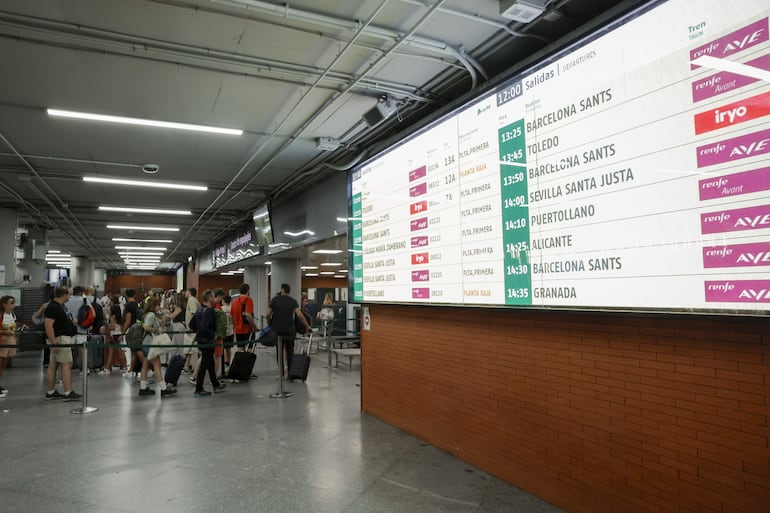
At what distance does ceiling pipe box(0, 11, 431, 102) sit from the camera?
4.06m

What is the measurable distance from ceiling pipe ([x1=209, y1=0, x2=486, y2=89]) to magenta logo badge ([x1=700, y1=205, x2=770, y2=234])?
2452mm

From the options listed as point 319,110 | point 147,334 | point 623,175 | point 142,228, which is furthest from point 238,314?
point 142,228

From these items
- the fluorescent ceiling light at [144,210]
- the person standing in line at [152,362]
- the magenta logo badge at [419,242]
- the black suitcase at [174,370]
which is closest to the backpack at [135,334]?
the person standing in line at [152,362]

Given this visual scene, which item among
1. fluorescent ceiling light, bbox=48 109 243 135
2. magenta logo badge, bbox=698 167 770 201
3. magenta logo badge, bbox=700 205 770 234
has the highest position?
fluorescent ceiling light, bbox=48 109 243 135

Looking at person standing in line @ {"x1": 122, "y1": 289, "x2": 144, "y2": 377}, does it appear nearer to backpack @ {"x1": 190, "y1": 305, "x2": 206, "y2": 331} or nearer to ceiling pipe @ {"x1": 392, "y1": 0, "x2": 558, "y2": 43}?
backpack @ {"x1": 190, "y1": 305, "x2": 206, "y2": 331}

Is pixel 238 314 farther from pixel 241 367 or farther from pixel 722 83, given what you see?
pixel 722 83

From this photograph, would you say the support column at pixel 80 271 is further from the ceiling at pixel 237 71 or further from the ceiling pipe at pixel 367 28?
the ceiling pipe at pixel 367 28

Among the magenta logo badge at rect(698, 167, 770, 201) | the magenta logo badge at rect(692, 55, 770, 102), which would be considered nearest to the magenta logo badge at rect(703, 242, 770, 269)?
the magenta logo badge at rect(698, 167, 770, 201)

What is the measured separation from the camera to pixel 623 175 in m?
2.95

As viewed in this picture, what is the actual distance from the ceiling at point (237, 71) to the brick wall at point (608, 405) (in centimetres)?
217

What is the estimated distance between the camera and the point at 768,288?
2.26m

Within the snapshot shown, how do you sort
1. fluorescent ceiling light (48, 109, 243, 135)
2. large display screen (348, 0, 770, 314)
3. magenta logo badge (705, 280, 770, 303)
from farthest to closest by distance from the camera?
fluorescent ceiling light (48, 109, 243, 135) < large display screen (348, 0, 770, 314) < magenta logo badge (705, 280, 770, 303)

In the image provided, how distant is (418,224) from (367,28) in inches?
78.2

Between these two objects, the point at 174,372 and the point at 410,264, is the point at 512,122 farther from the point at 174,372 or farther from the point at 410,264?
the point at 174,372
